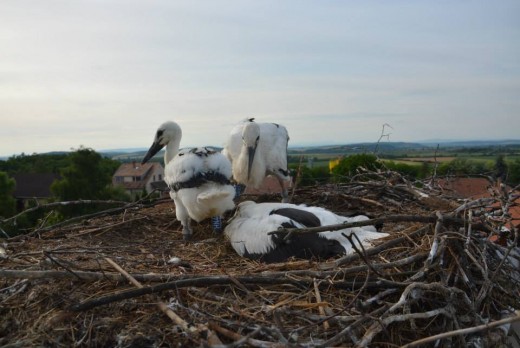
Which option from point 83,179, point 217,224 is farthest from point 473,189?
point 83,179

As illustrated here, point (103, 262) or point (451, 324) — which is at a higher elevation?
point (103, 262)

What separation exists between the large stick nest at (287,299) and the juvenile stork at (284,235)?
1.09ft

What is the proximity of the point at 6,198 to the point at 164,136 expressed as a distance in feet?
77.4

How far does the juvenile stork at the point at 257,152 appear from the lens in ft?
18.6

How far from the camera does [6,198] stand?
84.7ft

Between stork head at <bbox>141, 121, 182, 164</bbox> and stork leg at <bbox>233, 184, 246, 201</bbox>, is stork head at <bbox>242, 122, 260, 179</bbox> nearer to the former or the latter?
stork leg at <bbox>233, 184, 246, 201</bbox>

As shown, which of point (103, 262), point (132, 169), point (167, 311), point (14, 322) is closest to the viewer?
point (167, 311)

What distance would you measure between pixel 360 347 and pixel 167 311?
106cm

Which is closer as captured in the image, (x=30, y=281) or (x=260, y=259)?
(x=30, y=281)

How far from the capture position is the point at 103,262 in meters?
3.64

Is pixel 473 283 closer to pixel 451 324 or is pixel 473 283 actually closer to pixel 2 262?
pixel 451 324

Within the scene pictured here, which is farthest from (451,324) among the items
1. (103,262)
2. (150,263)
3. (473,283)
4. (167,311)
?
(103,262)

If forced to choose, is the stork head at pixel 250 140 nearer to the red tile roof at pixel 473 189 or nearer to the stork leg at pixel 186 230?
the stork leg at pixel 186 230

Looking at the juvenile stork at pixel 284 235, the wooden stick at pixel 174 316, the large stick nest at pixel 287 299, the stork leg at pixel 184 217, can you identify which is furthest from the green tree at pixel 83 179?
the wooden stick at pixel 174 316
